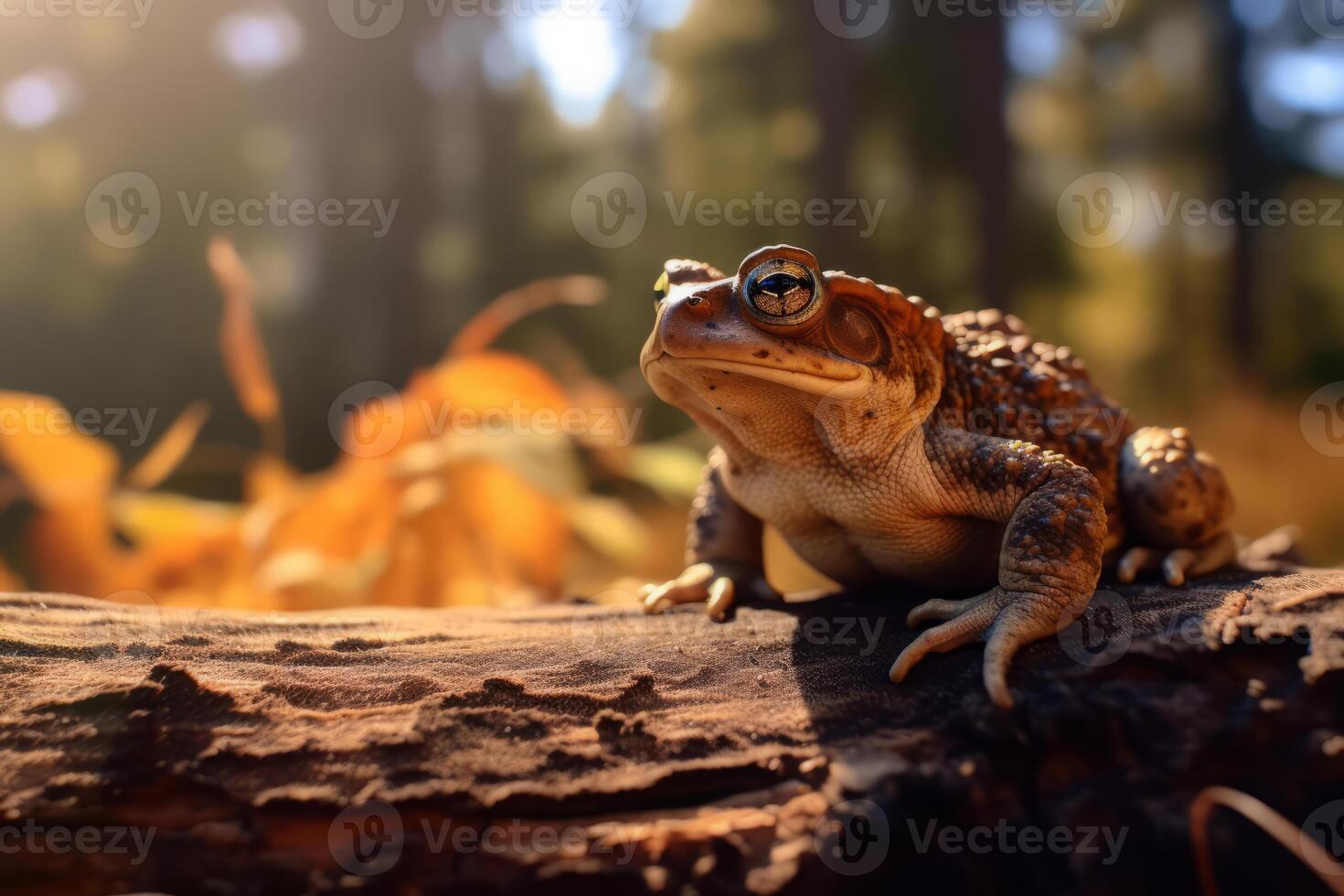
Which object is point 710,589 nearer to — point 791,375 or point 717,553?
point 717,553

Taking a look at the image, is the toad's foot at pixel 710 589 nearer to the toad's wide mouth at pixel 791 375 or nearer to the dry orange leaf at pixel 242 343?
the toad's wide mouth at pixel 791 375

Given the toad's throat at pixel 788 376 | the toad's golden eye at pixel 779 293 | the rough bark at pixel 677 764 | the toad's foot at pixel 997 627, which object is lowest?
the rough bark at pixel 677 764

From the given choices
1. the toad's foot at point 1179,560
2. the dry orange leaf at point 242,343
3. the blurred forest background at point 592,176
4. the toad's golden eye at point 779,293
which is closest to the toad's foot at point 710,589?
the toad's golden eye at point 779,293

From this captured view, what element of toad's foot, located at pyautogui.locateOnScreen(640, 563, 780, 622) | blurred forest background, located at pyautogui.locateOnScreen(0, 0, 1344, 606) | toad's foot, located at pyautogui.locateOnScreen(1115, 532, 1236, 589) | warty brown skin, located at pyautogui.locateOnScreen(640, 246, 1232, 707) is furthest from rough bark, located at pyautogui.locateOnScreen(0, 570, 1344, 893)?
blurred forest background, located at pyautogui.locateOnScreen(0, 0, 1344, 606)

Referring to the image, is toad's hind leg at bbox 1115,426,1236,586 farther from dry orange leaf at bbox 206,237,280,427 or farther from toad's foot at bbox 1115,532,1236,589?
dry orange leaf at bbox 206,237,280,427

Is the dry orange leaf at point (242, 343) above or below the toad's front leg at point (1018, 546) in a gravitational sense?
above

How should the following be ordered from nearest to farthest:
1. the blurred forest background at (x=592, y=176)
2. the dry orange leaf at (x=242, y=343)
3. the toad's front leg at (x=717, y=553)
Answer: the toad's front leg at (x=717, y=553) < the dry orange leaf at (x=242, y=343) < the blurred forest background at (x=592, y=176)

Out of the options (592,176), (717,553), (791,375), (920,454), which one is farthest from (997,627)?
(592,176)
